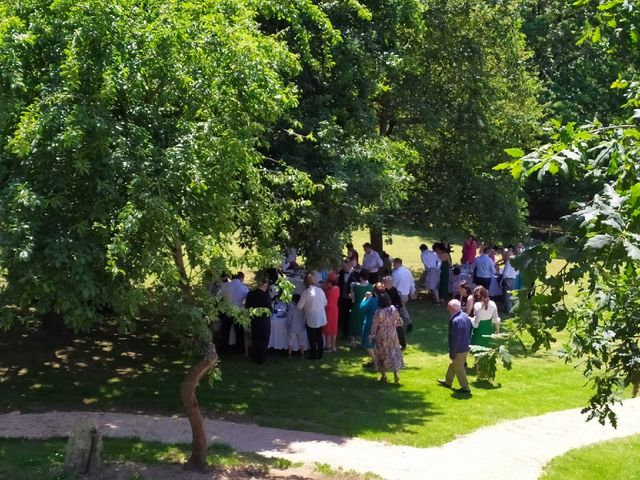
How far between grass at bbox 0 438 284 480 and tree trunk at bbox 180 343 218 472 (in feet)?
0.92

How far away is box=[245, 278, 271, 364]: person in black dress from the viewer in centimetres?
1478

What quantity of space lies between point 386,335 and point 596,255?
29.1 ft

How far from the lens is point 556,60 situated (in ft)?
117

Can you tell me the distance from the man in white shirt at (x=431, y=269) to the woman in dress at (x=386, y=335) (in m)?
7.41

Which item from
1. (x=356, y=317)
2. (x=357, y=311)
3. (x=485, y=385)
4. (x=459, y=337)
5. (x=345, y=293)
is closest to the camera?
(x=459, y=337)

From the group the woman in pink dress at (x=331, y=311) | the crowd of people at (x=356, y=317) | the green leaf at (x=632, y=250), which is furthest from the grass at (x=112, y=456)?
the green leaf at (x=632, y=250)

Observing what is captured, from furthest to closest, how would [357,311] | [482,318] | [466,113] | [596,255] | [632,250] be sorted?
[466,113], [357,311], [482,318], [596,255], [632,250]

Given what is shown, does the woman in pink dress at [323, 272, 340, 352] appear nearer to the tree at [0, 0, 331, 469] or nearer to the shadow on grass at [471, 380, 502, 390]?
the shadow on grass at [471, 380, 502, 390]

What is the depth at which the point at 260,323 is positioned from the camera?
49.3ft

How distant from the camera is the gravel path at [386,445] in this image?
420 inches

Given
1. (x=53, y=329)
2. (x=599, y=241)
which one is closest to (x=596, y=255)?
(x=599, y=241)

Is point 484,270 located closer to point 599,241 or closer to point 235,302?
point 235,302

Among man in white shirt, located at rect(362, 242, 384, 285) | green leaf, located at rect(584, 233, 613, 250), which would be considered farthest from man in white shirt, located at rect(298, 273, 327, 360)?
green leaf, located at rect(584, 233, 613, 250)

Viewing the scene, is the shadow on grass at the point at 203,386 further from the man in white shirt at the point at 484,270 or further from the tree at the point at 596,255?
the tree at the point at 596,255
